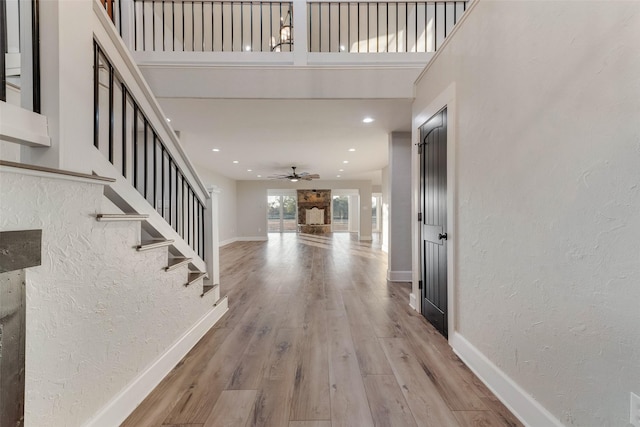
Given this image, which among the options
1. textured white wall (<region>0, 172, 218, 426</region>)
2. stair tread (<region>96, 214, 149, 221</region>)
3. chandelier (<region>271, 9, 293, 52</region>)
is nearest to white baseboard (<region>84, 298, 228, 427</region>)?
textured white wall (<region>0, 172, 218, 426</region>)

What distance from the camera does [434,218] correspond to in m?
2.45

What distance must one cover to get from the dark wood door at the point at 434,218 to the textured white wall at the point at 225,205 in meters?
6.62

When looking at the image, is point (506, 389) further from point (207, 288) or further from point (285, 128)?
point (285, 128)

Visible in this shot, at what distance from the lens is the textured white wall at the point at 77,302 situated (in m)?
0.97

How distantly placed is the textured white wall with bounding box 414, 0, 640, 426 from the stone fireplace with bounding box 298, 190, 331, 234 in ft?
35.4

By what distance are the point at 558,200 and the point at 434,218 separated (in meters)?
1.27

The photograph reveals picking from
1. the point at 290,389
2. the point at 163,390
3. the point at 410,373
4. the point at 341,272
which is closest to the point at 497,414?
the point at 410,373

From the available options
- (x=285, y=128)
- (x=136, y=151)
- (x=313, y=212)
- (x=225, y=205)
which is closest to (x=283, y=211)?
(x=313, y=212)

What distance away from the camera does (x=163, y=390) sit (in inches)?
62.5

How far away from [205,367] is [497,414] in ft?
5.98

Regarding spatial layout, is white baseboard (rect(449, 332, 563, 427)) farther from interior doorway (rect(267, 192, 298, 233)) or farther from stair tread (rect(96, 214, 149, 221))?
interior doorway (rect(267, 192, 298, 233))

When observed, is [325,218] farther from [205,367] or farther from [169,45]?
[205,367]

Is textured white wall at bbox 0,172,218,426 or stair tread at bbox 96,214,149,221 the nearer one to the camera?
textured white wall at bbox 0,172,218,426

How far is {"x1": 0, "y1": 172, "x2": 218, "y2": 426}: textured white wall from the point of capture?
3.18 feet
